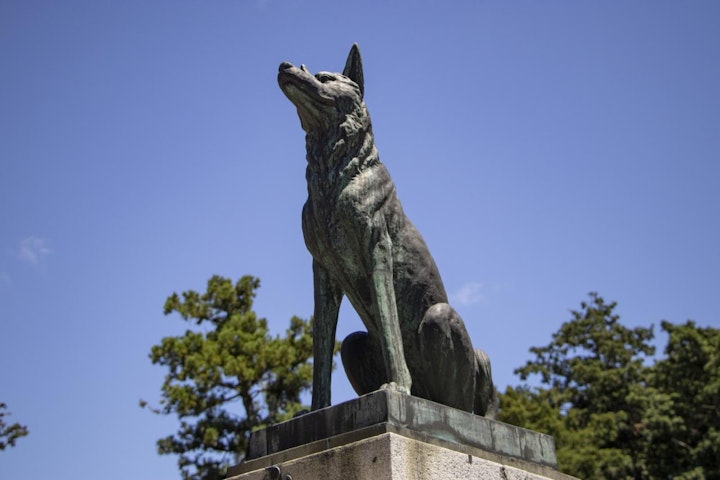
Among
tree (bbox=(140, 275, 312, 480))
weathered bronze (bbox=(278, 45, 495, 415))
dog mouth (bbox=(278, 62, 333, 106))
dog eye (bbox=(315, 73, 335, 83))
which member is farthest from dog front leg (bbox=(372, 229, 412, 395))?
tree (bbox=(140, 275, 312, 480))

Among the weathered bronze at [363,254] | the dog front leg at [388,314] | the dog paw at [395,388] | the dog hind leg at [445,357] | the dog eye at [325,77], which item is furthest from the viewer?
the dog eye at [325,77]

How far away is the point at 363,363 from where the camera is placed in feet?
19.9

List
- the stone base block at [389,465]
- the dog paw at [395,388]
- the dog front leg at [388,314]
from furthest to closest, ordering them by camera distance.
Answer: the dog front leg at [388,314], the dog paw at [395,388], the stone base block at [389,465]

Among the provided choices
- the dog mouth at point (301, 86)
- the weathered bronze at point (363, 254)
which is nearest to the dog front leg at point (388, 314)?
the weathered bronze at point (363, 254)

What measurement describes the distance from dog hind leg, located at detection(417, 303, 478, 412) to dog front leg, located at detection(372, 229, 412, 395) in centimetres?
23

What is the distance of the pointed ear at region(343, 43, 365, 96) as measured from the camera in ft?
20.0

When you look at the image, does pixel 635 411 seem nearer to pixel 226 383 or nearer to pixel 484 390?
pixel 226 383

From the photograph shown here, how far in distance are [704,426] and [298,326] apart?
13152mm

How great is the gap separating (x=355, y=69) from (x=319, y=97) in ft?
1.64

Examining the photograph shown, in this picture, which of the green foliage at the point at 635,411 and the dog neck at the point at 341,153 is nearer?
the dog neck at the point at 341,153

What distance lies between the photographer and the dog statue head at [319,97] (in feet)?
18.9

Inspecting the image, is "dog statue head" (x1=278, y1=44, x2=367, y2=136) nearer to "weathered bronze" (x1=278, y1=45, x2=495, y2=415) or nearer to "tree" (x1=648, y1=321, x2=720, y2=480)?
"weathered bronze" (x1=278, y1=45, x2=495, y2=415)

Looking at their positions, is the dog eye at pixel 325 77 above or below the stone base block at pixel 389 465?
above

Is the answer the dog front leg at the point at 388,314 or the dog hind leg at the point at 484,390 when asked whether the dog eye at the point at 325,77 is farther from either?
the dog hind leg at the point at 484,390
